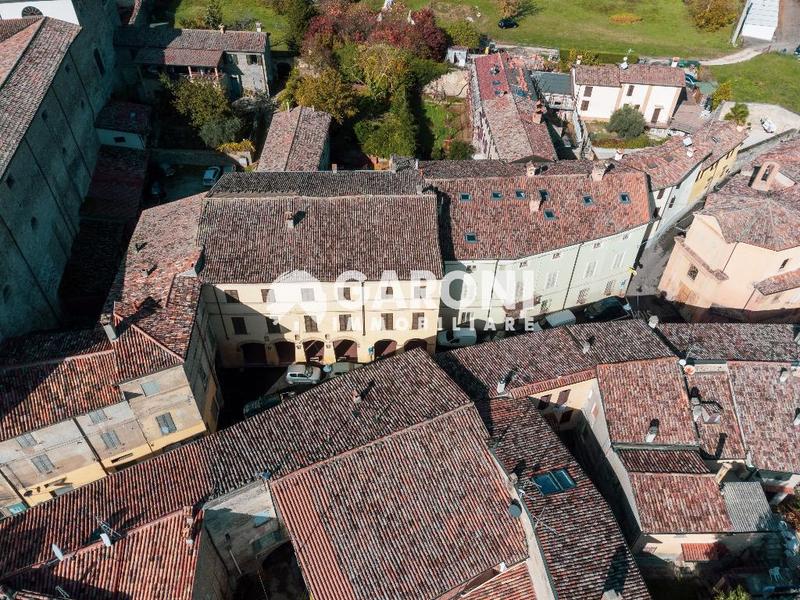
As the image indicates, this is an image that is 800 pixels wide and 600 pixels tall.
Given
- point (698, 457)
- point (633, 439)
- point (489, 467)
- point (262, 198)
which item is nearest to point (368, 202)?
point (262, 198)

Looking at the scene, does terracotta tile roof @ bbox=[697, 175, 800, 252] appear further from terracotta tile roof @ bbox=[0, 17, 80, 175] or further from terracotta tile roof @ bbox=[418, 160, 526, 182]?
terracotta tile roof @ bbox=[0, 17, 80, 175]

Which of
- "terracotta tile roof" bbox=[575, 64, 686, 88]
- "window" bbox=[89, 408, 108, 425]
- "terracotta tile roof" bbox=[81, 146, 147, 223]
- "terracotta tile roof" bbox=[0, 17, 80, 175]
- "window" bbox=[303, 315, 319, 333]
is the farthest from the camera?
"terracotta tile roof" bbox=[575, 64, 686, 88]

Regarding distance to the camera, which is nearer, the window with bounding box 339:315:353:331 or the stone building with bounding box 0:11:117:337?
the stone building with bounding box 0:11:117:337

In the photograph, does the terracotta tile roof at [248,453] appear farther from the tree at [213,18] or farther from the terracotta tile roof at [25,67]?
the tree at [213,18]

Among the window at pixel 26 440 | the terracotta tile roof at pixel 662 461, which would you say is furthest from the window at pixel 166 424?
the terracotta tile roof at pixel 662 461

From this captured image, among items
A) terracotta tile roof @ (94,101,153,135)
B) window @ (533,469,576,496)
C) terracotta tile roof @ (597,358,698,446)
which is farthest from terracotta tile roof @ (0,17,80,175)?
terracotta tile roof @ (597,358,698,446)

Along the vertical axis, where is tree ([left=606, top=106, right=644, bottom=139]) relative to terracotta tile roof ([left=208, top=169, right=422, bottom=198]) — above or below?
below
